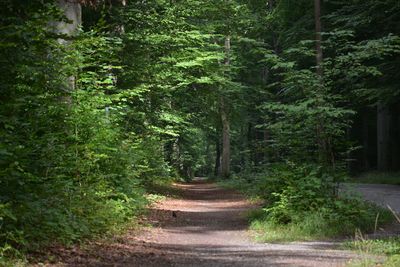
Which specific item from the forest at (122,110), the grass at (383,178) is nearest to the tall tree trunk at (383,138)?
the grass at (383,178)

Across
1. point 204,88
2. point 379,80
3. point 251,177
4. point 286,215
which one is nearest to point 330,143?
point 286,215

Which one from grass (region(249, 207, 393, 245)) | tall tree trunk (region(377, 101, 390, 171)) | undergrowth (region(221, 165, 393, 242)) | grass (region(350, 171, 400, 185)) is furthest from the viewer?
tall tree trunk (region(377, 101, 390, 171))

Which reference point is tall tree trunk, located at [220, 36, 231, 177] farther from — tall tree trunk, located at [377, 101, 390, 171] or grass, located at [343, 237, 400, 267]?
grass, located at [343, 237, 400, 267]

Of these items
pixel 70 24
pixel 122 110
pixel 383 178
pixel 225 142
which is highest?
pixel 70 24

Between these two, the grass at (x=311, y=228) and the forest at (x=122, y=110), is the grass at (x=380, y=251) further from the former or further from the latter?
the forest at (x=122, y=110)

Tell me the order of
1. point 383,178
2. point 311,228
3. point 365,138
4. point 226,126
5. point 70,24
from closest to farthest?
point 70,24, point 311,228, point 383,178, point 226,126, point 365,138

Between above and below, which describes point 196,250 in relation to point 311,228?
below

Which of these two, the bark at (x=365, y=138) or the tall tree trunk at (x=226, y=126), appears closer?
the tall tree trunk at (x=226, y=126)

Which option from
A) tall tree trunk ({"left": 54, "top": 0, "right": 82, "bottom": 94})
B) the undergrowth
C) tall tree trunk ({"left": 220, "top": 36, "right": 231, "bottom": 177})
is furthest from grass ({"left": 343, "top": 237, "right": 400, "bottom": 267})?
tall tree trunk ({"left": 220, "top": 36, "right": 231, "bottom": 177})

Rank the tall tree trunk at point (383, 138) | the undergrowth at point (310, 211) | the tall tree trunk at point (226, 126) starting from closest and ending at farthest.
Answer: the undergrowth at point (310, 211)
the tall tree trunk at point (226, 126)
the tall tree trunk at point (383, 138)

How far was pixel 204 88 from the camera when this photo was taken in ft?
73.7

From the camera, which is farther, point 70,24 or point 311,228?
point 311,228

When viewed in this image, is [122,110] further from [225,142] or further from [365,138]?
[365,138]

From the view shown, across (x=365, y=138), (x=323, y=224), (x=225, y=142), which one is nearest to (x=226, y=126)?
(x=225, y=142)
